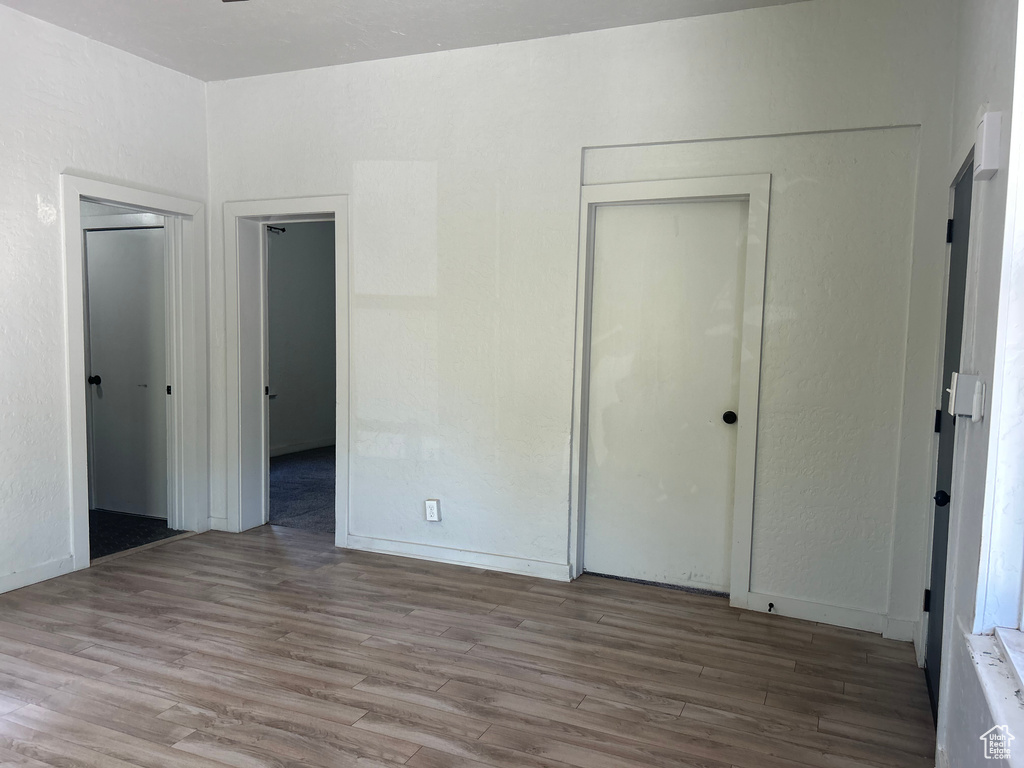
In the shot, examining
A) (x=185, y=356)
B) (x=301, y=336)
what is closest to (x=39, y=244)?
(x=185, y=356)

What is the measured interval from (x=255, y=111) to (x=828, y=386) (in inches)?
150

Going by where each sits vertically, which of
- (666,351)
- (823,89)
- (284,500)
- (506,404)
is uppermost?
(823,89)

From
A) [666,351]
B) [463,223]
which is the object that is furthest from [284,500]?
[666,351]

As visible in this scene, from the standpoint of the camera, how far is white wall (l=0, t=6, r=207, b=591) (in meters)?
3.71

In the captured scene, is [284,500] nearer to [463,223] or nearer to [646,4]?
[463,223]

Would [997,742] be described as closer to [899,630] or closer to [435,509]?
[899,630]

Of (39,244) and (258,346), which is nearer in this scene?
(39,244)

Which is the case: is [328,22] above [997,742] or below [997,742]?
above

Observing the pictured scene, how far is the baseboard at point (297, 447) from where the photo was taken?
7.70 meters

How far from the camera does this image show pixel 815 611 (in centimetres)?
352

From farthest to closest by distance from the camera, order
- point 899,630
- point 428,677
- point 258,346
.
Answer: point 258,346, point 899,630, point 428,677

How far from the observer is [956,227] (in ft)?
9.36

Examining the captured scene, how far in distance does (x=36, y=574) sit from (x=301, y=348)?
14.6ft

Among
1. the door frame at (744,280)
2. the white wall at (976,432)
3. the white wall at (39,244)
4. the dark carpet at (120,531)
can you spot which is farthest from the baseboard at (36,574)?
the white wall at (976,432)
